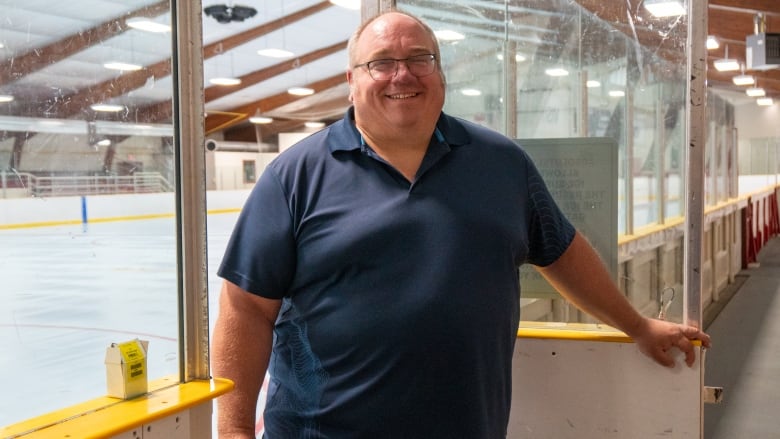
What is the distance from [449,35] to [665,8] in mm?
586

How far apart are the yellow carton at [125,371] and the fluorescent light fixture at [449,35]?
120 centimetres

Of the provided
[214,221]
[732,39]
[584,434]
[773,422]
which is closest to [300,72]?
[214,221]

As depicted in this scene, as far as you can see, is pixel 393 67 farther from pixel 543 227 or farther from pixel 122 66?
pixel 122 66

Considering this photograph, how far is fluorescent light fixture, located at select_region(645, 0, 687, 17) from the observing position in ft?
6.11

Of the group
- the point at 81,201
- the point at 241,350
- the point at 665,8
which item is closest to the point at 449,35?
the point at 665,8

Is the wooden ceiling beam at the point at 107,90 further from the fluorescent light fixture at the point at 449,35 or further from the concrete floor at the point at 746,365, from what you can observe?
the concrete floor at the point at 746,365

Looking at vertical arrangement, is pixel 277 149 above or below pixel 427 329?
above

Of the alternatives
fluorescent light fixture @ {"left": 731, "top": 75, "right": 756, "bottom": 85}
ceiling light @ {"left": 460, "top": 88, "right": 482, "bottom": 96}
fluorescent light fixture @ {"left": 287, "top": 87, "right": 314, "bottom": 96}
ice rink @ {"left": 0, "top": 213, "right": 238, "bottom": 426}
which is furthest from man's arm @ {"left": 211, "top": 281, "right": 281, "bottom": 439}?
fluorescent light fixture @ {"left": 287, "top": 87, "right": 314, "bottom": 96}

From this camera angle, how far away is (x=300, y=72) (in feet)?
60.4

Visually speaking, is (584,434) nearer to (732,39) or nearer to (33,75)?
(33,75)

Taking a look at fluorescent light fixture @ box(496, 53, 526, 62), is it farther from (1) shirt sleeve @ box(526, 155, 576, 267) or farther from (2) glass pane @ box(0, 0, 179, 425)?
(2) glass pane @ box(0, 0, 179, 425)

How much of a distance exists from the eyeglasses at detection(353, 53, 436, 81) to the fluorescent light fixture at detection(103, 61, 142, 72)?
24.7 inches

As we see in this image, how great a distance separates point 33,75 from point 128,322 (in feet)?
15.6

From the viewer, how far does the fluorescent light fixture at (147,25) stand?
1.58 meters
